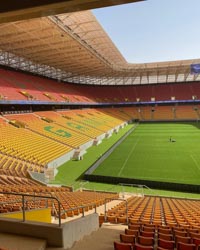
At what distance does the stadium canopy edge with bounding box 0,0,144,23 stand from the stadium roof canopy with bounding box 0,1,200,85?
2056 centimetres

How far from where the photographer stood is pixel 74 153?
2898 cm

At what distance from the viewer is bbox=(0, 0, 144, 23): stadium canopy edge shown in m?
4.28

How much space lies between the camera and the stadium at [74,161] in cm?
547

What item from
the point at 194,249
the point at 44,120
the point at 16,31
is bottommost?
the point at 194,249

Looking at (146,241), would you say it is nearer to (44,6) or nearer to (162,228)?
(162,228)

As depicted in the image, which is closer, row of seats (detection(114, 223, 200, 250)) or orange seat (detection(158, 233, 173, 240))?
row of seats (detection(114, 223, 200, 250))

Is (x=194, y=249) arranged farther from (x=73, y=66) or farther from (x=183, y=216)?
(x=73, y=66)

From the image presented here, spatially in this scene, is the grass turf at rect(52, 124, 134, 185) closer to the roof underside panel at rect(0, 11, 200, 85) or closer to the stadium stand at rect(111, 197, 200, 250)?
the stadium stand at rect(111, 197, 200, 250)

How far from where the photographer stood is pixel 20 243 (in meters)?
5.07

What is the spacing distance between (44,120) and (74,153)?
10.0 metres

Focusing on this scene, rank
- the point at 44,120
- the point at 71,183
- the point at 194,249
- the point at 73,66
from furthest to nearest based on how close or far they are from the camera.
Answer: the point at 73,66 < the point at 44,120 < the point at 71,183 < the point at 194,249

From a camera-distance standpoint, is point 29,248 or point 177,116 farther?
point 177,116

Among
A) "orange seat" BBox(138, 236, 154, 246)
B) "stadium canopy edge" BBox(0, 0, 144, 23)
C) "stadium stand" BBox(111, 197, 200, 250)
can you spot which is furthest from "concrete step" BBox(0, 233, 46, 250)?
"stadium canopy edge" BBox(0, 0, 144, 23)

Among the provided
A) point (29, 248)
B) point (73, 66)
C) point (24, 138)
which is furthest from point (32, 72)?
point (29, 248)
